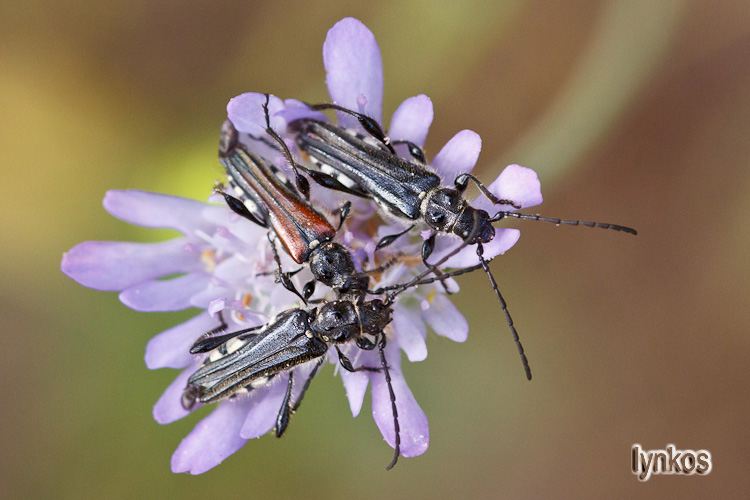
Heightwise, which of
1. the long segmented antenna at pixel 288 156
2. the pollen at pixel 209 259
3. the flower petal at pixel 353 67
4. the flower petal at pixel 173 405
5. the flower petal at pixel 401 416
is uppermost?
the flower petal at pixel 353 67

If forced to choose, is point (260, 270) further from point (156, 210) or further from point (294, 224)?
point (156, 210)

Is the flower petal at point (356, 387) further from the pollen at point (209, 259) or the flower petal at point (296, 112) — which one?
the flower petal at point (296, 112)

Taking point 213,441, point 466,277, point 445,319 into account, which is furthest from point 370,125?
point 466,277

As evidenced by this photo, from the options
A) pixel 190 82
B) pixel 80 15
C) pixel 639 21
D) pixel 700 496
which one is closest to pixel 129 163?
pixel 190 82

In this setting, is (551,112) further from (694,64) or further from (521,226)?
(694,64)

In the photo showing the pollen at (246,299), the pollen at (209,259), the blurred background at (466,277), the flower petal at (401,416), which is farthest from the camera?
the blurred background at (466,277)

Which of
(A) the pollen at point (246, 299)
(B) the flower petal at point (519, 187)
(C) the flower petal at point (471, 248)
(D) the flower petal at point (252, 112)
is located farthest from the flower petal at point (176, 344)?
(B) the flower petal at point (519, 187)

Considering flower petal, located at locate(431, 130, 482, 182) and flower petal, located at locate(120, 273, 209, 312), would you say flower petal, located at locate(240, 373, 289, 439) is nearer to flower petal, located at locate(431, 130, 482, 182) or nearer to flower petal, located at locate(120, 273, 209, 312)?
flower petal, located at locate(120, 273, 209, 312)
